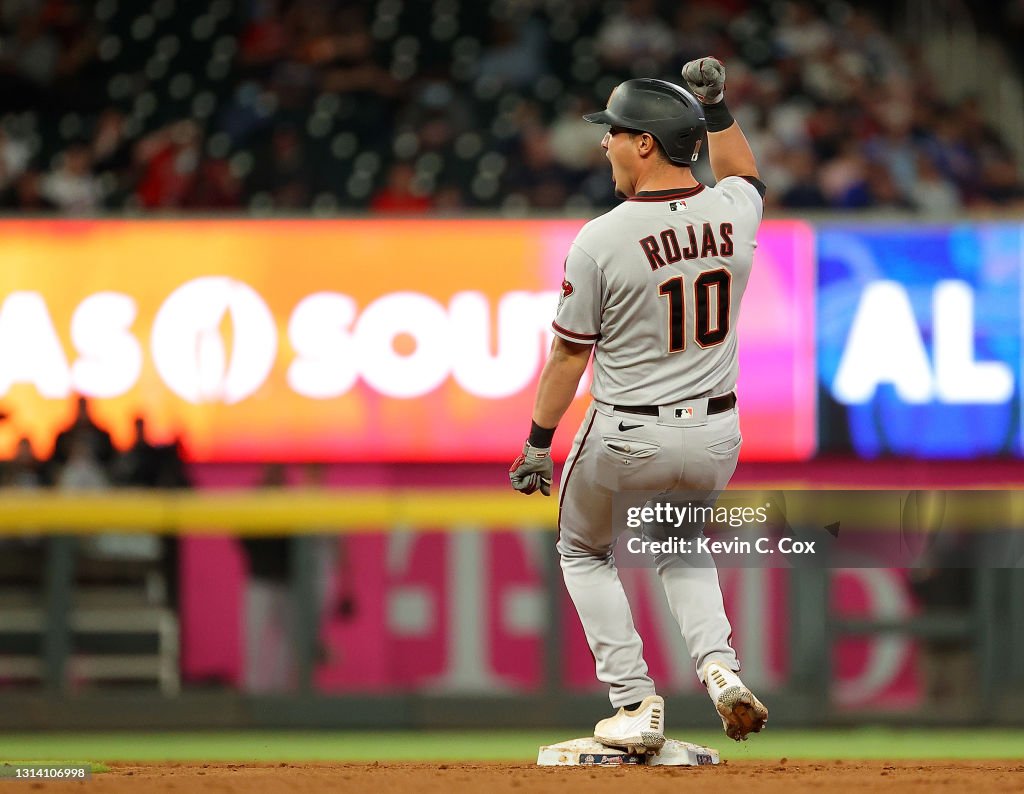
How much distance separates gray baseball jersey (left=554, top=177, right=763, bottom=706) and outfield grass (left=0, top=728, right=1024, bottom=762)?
1.81 m

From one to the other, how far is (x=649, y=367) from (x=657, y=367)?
0.07 feet

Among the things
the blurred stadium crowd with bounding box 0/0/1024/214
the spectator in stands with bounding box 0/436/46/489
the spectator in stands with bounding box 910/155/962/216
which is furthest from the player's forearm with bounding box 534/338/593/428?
the spectator in stands with bounding box 910/155/962/216

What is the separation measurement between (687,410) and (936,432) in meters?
7.11

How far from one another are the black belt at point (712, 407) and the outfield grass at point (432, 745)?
83.0 inches

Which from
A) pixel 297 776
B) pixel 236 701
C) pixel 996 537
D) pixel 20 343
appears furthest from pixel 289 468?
pixel 297 776

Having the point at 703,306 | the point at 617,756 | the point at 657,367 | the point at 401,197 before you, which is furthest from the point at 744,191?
the point at 401,197

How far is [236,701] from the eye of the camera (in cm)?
816

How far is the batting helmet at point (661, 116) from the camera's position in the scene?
4.99 meters

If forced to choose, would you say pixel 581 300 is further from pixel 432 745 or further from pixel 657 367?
pixel 432 745

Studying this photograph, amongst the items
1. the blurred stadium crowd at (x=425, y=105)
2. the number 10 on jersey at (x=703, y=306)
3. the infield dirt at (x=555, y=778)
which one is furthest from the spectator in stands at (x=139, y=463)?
the number 10 on jersey at (x=703, y=306)

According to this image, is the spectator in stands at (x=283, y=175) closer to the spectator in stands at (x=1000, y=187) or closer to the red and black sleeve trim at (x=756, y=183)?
the spectator in stands at (x=1000, y=187)

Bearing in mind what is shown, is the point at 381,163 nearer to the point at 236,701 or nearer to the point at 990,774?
the point at 236,701

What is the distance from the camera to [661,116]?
4984 millimetres

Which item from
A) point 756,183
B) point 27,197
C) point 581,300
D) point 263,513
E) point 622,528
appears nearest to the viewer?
point 581,300
